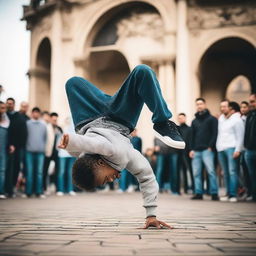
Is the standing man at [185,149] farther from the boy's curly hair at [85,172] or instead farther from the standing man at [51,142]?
the boy's curly hair at [85,172]

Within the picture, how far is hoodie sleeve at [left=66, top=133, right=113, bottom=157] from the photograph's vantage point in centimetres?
271

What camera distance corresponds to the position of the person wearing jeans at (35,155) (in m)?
8.85

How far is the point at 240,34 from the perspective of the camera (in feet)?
51.8

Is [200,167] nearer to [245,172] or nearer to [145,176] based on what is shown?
[245,172]

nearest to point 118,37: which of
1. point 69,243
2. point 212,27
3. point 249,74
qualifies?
point 212,27

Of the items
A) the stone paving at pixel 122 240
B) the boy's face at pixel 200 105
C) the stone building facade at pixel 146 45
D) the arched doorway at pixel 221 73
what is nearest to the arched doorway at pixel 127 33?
the stone building facade at pixel 146 45

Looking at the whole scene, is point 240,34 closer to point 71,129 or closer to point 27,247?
point 71,129

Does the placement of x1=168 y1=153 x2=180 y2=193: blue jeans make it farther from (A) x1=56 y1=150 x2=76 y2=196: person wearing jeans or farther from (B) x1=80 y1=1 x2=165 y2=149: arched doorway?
(B) x1=80 y1=1 x2=165 y2=149: arched doorway

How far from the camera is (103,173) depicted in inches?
120

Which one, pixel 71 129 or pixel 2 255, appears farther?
pixel 71 129

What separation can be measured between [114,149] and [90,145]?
0.23 m

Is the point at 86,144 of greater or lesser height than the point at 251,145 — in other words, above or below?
below

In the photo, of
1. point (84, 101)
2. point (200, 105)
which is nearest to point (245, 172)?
point (200, 105)

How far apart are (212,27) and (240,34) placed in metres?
1.09
